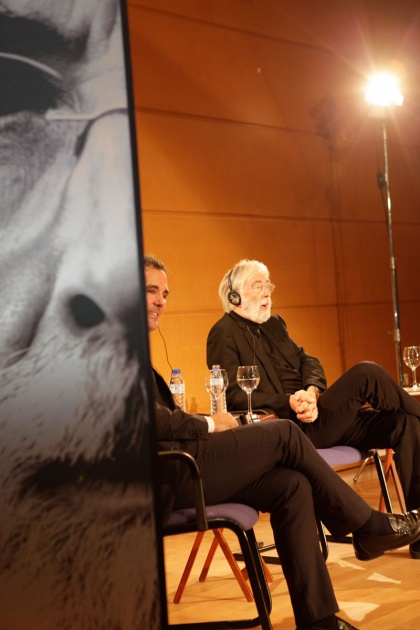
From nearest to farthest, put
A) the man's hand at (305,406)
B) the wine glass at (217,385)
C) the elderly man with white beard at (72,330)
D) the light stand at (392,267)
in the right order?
1. the elderly man with white beard at (72,330)
2. the wine glass at (217,385)
3. the man's hand at (305,406)
4. the light stand at (392,267)

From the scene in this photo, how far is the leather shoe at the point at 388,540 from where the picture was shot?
2699 mm

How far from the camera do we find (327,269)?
5.88 metres

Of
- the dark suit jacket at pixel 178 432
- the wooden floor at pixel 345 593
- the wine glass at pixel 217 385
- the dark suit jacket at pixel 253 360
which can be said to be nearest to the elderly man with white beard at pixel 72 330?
the dark suit jacket at pixel 178 432

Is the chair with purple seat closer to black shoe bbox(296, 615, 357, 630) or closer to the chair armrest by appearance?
the chair armrest

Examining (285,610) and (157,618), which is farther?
(285,610)

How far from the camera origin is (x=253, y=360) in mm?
3680

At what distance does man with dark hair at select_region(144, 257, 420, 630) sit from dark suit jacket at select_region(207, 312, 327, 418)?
93cm

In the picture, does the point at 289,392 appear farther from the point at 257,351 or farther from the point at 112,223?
the point at 112,223

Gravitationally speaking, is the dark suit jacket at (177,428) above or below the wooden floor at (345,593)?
above

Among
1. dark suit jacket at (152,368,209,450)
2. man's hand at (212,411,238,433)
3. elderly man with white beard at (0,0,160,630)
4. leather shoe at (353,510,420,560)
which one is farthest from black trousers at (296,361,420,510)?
elderly man with white beard at (0,0,160,630)

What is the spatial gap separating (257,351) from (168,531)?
165 cm

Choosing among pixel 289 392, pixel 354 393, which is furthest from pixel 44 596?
pixel 289 392

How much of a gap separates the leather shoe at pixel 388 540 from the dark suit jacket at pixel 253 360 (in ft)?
2.67

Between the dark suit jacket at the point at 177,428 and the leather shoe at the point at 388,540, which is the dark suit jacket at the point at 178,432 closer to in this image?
the dark suit jacket at the point at 177,428
